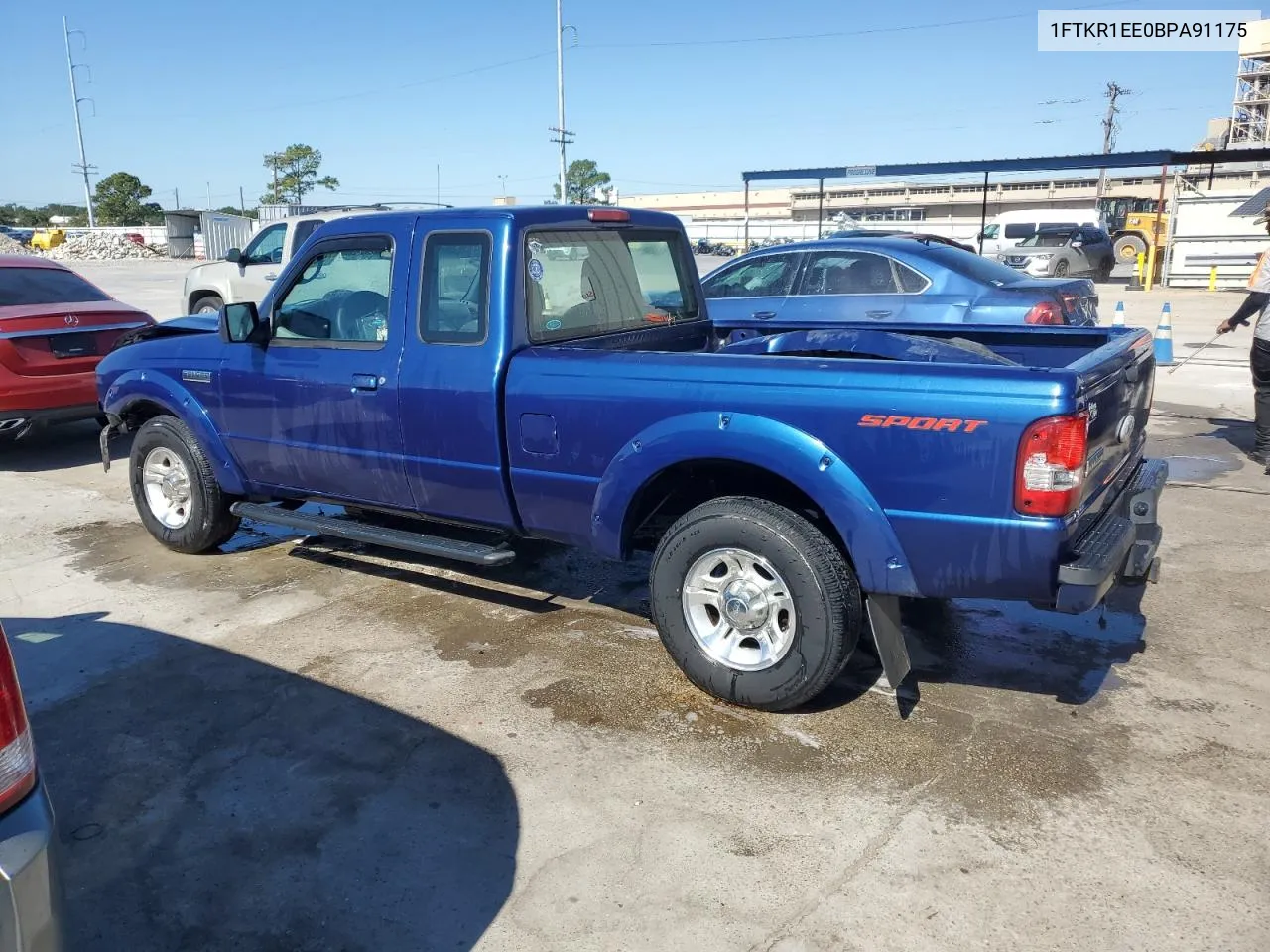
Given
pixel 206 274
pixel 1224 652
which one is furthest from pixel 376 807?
pixel 206 274

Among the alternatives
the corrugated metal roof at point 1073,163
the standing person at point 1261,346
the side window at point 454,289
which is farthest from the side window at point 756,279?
the corrugated metal roof at point 1073,163

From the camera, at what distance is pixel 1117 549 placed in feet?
11.3

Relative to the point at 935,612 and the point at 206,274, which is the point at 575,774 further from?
the point at 206,274

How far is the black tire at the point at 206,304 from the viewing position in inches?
540

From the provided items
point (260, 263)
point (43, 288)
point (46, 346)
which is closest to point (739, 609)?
point (46, 346)

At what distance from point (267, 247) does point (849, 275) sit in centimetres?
795

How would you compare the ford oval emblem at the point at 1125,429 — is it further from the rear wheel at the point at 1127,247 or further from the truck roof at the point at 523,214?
the rear wheel at the point at 1127,247

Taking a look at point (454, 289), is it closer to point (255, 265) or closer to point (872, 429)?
point (872, 429)

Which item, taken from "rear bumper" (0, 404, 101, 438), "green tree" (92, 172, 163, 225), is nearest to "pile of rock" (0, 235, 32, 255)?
"green tree" (92, 172, 163, 225)

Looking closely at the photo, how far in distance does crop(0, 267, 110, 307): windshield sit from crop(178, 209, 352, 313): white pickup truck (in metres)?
2.81

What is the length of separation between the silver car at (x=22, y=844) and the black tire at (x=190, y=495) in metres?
3.72

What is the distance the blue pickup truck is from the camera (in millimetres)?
3279

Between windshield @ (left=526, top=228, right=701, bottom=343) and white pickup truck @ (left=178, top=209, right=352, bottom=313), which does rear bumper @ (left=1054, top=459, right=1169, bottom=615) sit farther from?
white pickup truck @ (left=178, top=209, right=352, bottom=313)

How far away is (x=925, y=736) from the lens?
146 inches
